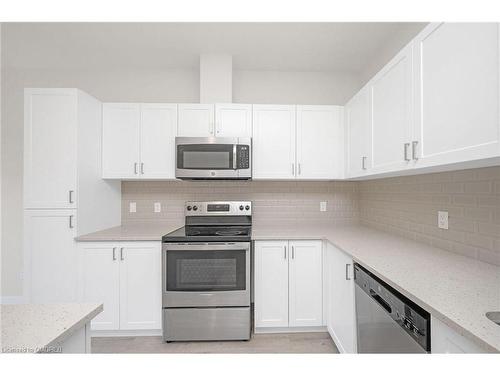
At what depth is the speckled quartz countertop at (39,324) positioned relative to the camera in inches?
23.4

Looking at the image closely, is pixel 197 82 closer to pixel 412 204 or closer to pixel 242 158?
pixel 242 158

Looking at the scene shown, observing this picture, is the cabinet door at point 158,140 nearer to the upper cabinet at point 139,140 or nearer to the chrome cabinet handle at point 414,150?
the upper cabinet at point 139,140

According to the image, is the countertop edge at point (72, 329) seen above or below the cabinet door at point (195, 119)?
below

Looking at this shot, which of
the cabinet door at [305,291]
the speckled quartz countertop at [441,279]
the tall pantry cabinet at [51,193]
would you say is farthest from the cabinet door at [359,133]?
the tall pantry cabinet at [51,193]

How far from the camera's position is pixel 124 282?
2.08 metres

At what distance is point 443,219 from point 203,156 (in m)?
1.90

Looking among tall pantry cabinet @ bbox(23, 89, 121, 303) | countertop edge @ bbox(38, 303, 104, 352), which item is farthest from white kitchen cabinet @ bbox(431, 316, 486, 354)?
tall pantry cabinet @ bbox(23, 89, 121, 303)

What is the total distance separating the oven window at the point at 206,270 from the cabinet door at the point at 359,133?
48.1 inches

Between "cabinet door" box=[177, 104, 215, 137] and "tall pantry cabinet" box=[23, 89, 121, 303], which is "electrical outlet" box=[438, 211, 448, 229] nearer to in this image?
"cabinet door" box=[177, 104, 215, 137]

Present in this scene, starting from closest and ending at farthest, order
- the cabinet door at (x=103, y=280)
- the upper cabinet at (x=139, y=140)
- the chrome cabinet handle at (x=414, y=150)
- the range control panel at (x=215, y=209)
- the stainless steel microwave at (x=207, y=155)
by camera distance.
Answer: the chrome cabinet handle at (x=414, y=150) < the cabinet door at (x=103, y=280) < the stainless steel microwave at (x=207, y=155) < the upper cabinet at (x=139, y=140) < the range control panel at (x=215, y=209)

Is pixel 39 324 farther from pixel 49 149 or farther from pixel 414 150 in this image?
pixel 49 149

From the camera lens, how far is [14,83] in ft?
9.04

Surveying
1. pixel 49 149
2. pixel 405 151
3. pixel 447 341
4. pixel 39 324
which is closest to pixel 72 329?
pixel 39 324
